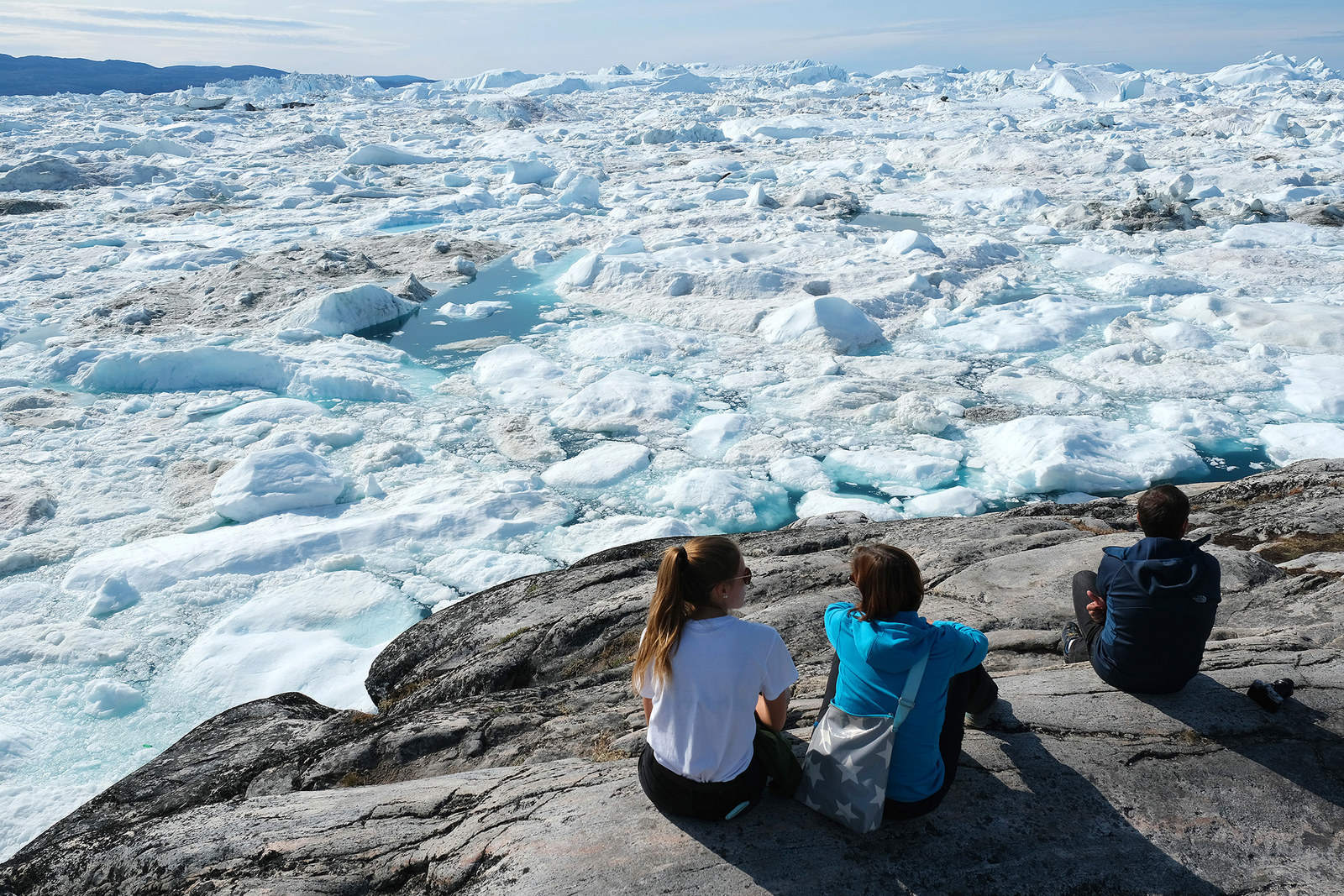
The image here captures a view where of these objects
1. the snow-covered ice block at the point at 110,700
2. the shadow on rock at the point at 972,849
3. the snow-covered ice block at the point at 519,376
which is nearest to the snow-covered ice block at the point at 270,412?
the snow-covered ice block at the point at 519,376

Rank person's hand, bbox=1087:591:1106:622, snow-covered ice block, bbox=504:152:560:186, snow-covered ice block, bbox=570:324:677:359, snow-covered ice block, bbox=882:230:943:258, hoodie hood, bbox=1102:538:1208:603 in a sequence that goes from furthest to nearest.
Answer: snow-covered ice block, bbox=504:152:560:186 < snow-covered ice block, bbox=882:230:943:258 < snow-covered ice block, bbox=570:324:677:359 < person's hand, bbox=1087:591:1106:622 < hoodie hood, bbox=1102:538:1208:603

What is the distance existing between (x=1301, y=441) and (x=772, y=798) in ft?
23.7

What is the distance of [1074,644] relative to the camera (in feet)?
9.53

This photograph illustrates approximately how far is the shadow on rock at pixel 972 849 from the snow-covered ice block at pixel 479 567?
366 centimetres

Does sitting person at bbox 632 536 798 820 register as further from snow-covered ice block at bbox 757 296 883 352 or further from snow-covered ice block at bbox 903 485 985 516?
snow-covered ice block at bbox 757 296 883 352

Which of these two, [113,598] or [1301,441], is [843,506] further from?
[113,598]

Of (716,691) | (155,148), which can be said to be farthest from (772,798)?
(155,148)

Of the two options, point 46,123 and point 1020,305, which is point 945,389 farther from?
point 46,123

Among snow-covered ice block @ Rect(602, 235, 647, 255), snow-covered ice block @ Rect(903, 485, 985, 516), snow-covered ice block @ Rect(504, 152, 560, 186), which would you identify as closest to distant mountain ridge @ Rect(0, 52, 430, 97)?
snow-covered ice block @ Rect(504, 152, 560, 186)

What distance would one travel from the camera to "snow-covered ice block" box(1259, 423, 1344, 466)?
271 inches

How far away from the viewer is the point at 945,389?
850 cm

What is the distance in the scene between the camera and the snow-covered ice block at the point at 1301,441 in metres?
6.87

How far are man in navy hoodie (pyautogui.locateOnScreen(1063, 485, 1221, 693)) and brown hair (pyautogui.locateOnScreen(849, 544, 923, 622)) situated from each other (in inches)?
34.6

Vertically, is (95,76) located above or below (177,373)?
above
